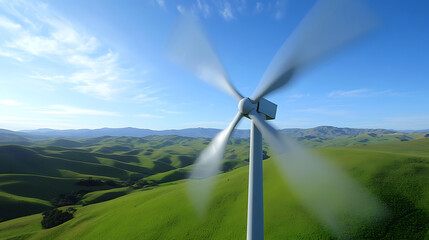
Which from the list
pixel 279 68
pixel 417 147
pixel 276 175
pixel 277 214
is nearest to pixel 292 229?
pixel 277 214

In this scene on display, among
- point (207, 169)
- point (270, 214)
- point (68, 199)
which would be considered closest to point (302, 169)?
point (207, 169)

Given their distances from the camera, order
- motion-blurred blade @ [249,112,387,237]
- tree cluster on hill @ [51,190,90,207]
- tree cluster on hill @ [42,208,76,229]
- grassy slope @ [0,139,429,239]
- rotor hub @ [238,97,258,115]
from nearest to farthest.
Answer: motion-blurred blade @ [249,112,387,237]
rotor hub @ [238,97,258,115]
grassy slope @ [0,139,429,239]
tree cluster on hill @ [42,208,76,229]
tree cluster on hill @ [51,190,90,207]

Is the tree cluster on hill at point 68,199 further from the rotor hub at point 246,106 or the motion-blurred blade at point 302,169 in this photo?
the motion-blurred blade at point 302,169

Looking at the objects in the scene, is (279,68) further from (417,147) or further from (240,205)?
(417,147)

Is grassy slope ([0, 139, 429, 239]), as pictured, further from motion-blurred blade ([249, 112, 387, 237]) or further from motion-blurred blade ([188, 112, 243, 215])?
motion-blurred blade ([249, 112, 387, 237])

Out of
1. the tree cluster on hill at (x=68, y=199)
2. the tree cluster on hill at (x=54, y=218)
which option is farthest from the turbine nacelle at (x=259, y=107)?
the tree cluster on hill at (x=68, y=199)

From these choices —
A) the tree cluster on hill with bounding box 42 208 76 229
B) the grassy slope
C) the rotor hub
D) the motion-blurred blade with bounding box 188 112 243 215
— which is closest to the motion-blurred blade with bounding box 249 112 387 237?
the rotor hub
